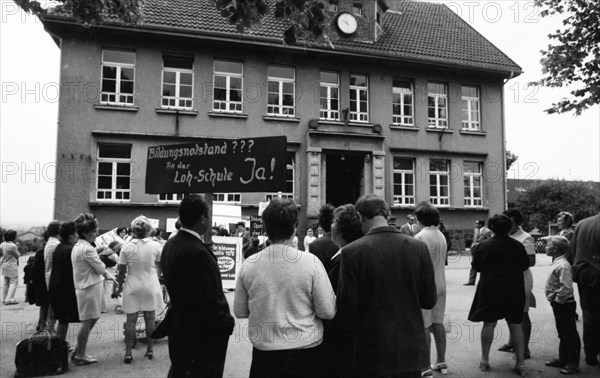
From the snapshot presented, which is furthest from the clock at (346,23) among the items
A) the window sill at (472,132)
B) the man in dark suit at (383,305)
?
the man in dark suit at (383,305)

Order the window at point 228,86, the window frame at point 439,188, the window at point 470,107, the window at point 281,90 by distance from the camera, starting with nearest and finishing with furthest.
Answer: the window at point 228,86 → the window at point 281,90 → the window frame at point 439,188 → the window at point 470,107

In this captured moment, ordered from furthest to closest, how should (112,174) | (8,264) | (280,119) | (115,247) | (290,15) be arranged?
1. (280,119)
2. (112,174)
3. (115,247)
4. (8,264)
5. (290,15)

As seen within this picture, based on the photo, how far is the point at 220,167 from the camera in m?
4.55

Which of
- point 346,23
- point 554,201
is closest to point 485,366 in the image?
point 346,23

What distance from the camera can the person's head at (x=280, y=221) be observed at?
3352mm

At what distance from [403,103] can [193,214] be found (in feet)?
63.1

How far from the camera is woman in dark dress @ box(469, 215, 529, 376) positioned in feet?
17.4

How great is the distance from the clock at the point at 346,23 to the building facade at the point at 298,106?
81mm

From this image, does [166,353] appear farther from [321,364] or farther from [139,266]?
[321,364]

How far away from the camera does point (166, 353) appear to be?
6.43 m

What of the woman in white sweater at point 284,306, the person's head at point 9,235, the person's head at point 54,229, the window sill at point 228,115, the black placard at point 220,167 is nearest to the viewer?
the woman in white sweater at point 284,306

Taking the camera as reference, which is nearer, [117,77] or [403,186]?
[117,77]

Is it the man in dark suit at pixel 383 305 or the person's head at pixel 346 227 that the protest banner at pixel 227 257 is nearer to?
the person's head at pixel 346 227

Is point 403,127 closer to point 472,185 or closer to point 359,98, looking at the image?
Answer: point 359,98
